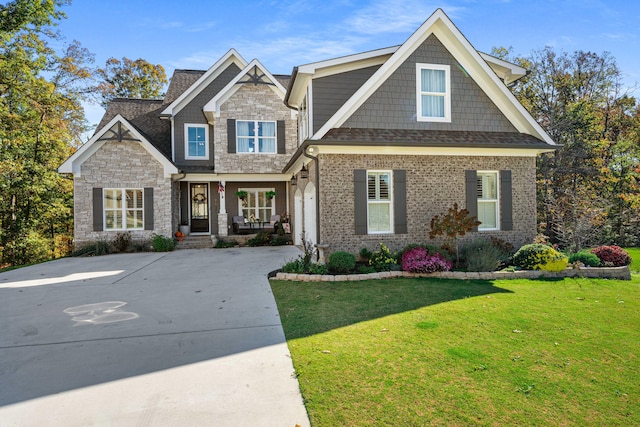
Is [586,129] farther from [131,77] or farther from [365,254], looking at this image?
[131,77]

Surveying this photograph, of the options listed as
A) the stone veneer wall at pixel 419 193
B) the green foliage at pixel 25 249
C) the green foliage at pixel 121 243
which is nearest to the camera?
the stone veneer wall at pixel 419 193

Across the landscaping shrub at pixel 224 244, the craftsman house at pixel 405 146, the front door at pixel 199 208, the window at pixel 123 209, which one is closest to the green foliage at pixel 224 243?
the landscaping shrub at pixel 224 244

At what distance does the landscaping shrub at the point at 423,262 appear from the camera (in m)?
8.88

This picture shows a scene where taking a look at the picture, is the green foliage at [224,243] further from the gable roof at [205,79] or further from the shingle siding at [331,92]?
the shingle siding at [331,92]

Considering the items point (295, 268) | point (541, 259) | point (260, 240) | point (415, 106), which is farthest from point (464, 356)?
point (260, 240)

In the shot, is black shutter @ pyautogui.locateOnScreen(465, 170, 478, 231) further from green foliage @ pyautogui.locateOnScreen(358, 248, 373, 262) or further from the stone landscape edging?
green foliage @ pyautogui.locateOnScreen(358, 248, 373, 262)

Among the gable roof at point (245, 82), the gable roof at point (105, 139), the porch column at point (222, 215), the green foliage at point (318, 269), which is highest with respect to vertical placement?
the gable roof at point (245, 82)

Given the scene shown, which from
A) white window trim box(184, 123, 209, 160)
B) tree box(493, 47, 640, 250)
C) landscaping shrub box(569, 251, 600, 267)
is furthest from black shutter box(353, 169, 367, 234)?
tree box(493, 47, 640, 250)

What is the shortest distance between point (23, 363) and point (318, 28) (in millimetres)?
10821

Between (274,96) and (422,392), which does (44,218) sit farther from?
(422,392)

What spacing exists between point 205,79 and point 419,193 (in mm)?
12375

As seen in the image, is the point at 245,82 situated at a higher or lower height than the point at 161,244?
higher

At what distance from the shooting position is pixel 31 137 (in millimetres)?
19547

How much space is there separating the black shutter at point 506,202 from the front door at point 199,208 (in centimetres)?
1317
